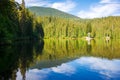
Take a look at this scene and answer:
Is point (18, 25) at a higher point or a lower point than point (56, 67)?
higher

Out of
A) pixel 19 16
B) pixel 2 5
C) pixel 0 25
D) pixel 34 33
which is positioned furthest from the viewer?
pixel 34 33

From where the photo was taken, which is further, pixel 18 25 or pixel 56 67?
pixel 18 25

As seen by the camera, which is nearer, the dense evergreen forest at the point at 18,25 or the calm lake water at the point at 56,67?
the calm lake water at the point at 56,67

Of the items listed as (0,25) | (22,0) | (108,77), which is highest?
(22,0)

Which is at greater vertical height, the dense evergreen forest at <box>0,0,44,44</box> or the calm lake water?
the dense evergreen forest at <box>0,0,44,44</box>

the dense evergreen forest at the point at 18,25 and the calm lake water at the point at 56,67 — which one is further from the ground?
the dense evergreen forest at the point at 18,25

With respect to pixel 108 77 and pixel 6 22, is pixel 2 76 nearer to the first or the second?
pixel 108 77

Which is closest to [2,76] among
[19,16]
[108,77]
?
[108,77]

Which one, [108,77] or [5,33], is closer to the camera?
[108,77]

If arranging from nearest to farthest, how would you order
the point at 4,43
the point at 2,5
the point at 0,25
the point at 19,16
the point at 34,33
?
the point at 2,5, the point at 0,25, the point at 4,43, the point at 19,16, the point at 34,33

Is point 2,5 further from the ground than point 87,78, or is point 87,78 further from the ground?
point 2,5

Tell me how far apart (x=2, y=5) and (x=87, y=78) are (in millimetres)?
26514

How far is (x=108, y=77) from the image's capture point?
23.2 meters

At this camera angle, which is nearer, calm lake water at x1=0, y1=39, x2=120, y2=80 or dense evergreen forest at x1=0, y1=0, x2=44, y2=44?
calm lake water at x1=0, y1=39, x2=120, y2=80
